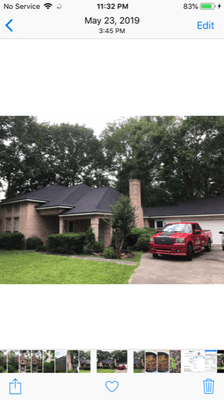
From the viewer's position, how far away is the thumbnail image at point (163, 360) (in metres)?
2.33

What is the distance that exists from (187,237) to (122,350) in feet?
26.5

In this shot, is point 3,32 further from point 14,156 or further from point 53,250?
point 14,156

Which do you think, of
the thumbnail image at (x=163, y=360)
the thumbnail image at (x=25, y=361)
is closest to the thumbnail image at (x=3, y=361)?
the thumbnail image at (x=25, y=361)

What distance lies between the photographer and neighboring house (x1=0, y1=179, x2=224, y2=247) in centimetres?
1584

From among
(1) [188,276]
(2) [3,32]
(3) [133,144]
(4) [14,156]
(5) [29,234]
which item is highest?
(3) [133,144]

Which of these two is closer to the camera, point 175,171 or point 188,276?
point 188,276

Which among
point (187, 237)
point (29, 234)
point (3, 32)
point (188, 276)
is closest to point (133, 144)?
point (29, 234)

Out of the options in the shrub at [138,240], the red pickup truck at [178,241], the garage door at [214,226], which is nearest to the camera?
the red pickup truck at [178,241]

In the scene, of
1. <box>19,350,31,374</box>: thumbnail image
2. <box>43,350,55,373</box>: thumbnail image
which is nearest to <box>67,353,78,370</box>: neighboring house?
<box>43,350,55,373</box>: thumbnail image

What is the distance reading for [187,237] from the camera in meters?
9.80

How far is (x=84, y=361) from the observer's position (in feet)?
7.76

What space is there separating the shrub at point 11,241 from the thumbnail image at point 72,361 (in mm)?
15248

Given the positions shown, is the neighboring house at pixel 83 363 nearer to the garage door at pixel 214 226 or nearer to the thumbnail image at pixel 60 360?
the thumbnail image at pixel 60 360

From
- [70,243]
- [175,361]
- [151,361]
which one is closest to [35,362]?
[151,361]
